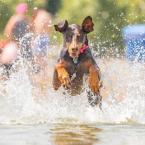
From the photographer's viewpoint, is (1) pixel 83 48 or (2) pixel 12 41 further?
(2) pixel 12 41

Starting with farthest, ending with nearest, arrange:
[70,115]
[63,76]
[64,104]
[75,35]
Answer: [75,35] < [64,104] < [63,76] < [70,115]

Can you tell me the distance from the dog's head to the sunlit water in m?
0.54

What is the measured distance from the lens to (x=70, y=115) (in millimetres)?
7031

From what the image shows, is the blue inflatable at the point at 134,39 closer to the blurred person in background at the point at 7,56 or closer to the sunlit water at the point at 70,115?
the sunlit water at the point at 70,115

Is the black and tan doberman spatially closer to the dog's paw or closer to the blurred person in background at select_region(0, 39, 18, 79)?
the dog's paw

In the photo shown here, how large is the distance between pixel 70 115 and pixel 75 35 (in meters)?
1.10

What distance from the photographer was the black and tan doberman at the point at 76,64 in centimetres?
746

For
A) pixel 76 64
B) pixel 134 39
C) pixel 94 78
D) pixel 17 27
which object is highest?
pixel 134 39

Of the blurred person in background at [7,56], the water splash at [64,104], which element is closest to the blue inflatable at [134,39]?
the blurred person in background at [7,56]

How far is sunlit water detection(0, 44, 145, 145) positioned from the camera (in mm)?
5148

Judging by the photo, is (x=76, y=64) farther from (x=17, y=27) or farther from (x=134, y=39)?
(x=134, y=39)

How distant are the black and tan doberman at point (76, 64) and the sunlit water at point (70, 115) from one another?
169mm

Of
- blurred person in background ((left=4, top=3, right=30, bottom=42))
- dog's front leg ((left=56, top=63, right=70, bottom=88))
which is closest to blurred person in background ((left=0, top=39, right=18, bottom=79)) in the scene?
blurred person in background ((left=4, top=3, right=30, bottom=42))

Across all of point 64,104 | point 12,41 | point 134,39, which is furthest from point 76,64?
point 134,39
